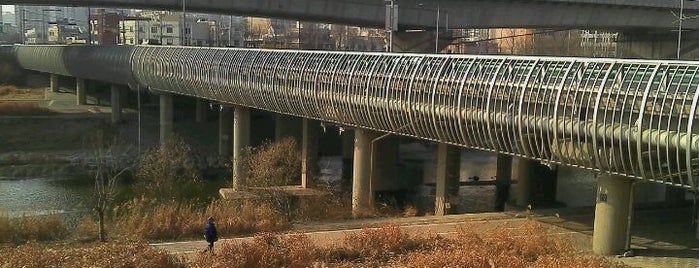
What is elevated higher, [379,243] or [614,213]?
[614,213]

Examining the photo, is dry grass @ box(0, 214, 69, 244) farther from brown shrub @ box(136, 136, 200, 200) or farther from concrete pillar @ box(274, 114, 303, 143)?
concrete pillar @ box(274, 114, 303, 143)

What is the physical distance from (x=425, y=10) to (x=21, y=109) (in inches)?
1634

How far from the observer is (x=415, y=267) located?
58.9 ft

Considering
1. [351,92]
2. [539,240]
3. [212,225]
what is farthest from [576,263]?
[351,92]

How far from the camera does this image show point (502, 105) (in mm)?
24219

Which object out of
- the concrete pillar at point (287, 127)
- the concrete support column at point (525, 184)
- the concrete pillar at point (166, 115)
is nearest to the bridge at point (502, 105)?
the concrete support column at point (525, 184)

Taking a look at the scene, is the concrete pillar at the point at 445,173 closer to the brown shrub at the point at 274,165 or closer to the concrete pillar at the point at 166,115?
the brown shrub at the point at 274,165

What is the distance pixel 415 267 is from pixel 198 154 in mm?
39984

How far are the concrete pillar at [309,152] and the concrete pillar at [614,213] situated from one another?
2193 centimetres

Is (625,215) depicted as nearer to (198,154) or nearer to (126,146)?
(198,154)

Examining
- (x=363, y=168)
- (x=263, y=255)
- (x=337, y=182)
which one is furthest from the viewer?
(x=337, y=182)

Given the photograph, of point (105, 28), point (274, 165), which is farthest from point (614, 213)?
point (105, 28)

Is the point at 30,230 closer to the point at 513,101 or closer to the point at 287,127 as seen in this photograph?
the point at 513,101

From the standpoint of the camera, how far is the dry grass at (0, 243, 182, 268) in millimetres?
17781
